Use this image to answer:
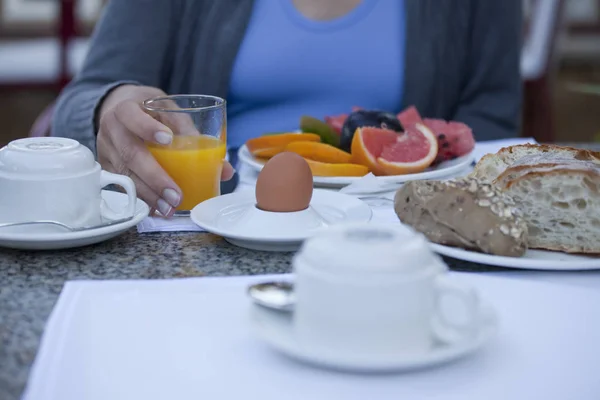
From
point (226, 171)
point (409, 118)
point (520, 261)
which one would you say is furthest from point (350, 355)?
point (409, 118)

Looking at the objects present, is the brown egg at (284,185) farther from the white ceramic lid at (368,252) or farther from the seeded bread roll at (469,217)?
the white ceramic lid at (368,252)

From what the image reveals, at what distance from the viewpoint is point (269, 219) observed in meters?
0.93

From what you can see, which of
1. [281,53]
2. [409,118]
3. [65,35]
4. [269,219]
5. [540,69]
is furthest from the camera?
Answer: [65,35]

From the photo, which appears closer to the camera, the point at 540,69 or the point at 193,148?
the point at 193,148

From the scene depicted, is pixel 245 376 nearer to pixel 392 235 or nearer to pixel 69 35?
pixel 392 235

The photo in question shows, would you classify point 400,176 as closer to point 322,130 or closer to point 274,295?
point 322,130

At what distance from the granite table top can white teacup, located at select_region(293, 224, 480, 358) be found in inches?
10.4

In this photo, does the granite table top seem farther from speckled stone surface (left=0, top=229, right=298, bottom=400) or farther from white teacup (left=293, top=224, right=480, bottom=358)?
white teacup (left=293, top=224, right=480, bottom=358)

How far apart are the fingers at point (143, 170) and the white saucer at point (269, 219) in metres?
0.06

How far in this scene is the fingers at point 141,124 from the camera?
107 centimetres

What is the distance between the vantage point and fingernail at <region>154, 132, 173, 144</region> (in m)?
1.07

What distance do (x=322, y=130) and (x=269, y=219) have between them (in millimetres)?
494

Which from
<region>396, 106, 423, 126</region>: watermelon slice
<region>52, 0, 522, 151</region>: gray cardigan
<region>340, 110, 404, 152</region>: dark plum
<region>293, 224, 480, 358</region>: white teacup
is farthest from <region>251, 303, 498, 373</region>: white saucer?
<region>52, 0, 522, 151</region>: gray cardigan

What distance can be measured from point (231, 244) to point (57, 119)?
735 mm
